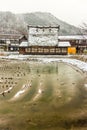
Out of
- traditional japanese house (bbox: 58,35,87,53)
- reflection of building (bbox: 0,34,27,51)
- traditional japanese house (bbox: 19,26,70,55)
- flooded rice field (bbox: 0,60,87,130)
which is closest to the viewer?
flooded rice field (bbox: 0,60,87,130)

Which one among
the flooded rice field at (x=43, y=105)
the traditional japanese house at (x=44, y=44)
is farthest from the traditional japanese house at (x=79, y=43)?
the flooded rice field at (x=43, y=105)

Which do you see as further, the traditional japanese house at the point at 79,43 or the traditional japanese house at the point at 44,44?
the traditional japanese house at the point at 79,43

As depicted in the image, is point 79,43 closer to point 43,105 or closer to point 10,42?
point 10,42

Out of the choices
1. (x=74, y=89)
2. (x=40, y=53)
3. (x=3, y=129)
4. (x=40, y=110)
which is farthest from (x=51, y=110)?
(x=40, y=53)

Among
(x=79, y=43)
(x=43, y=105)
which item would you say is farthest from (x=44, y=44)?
(x=43, y=105)

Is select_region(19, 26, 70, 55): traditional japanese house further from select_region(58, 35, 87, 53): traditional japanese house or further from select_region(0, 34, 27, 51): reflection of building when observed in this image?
select_region(0, 34, 27, 51): reflection of building

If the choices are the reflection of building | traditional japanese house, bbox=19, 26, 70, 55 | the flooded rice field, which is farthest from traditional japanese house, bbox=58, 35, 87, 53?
the flooded rice field

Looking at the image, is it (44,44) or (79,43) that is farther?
(79,43)

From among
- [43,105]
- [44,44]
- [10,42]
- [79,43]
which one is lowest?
[10,42]

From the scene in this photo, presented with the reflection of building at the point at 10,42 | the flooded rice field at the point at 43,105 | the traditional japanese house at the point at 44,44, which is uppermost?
the flooded rice field at the point at 43,105

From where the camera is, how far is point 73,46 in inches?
3856

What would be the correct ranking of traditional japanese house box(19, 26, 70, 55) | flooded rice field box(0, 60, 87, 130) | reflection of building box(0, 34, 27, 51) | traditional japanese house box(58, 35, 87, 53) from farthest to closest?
1. reflection of building box(0, 34, 27, 51)
2. traditional japanese house box(58, 35, 87, 53)
3. traditional japanese house box(19, 26, 70, 55)
4. flooded rice field box(0, 60, 87, 130)

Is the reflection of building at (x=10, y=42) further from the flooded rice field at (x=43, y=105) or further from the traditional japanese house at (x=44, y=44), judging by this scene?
the flooded rice field at (x=43, y=105)

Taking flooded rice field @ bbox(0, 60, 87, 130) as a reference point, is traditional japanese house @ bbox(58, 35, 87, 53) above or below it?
below
